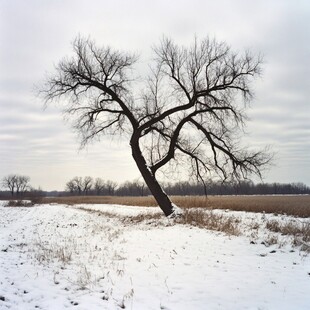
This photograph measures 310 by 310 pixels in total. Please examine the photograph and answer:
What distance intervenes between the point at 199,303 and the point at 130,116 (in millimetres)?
15268

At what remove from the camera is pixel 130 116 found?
20469mm

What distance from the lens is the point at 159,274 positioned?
26.7ft

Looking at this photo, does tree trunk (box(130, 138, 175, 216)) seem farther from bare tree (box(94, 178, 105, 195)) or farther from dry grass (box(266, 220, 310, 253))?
bare tree (box(94, 178, 105, 195))

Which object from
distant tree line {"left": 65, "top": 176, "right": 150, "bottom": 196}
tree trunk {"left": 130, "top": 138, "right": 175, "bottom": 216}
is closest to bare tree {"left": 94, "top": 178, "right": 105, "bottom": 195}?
distant tree line {"left": 65, "top": 176, "right": 150, "bottom": 196}

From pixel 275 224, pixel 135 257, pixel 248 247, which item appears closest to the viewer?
pixel 135 257

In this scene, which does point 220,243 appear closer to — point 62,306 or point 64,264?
point 64,264

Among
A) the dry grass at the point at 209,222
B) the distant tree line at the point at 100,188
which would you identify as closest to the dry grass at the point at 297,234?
the dry grass at the point at 209,222

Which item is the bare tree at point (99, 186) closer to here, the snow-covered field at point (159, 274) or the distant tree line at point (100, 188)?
the distant tree line at point (100, 188)

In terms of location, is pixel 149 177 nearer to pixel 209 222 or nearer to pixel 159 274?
pixel 209 222

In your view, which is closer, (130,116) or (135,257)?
(135,257)

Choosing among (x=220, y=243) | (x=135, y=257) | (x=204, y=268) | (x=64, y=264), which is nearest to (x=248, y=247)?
(x=220, y=243)

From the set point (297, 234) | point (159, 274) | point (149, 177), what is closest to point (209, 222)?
point (297, 234)

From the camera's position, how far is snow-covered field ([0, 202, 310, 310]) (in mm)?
6297

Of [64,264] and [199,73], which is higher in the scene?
[199,73]
